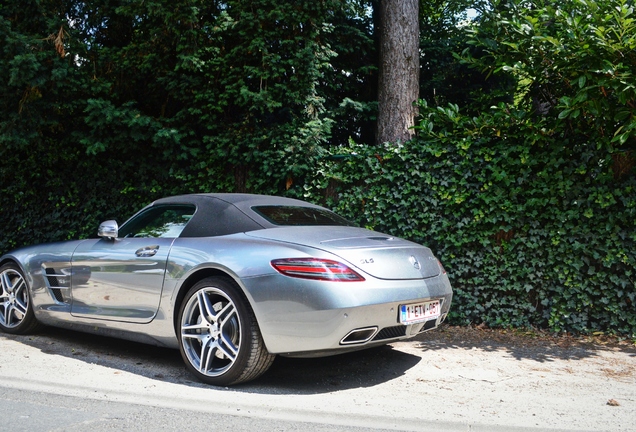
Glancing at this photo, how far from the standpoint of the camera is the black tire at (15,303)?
21.1 ft

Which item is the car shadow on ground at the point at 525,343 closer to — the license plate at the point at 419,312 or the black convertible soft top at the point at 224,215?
the license plate at the point at 419,312

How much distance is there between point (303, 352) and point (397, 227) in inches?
131

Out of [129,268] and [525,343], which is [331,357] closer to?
[129,268]

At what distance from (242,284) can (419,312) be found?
4.53 feet

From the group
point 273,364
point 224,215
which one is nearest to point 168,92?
point 224,215

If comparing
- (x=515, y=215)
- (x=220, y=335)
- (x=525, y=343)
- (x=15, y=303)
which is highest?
(x=515, y=215)

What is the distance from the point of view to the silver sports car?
434cm

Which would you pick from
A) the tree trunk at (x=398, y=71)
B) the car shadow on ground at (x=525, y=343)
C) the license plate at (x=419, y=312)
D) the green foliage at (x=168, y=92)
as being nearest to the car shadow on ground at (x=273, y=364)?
the license plate at (x=419, y=312)

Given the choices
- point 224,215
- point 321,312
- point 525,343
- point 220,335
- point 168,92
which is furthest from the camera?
point 168,92

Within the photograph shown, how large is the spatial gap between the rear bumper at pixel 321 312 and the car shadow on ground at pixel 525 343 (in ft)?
6.10

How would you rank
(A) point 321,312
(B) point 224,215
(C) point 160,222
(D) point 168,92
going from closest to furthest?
(A) point 321,312 < (B) point 224,215 < (C) point 160,222 < (D) point 168,92

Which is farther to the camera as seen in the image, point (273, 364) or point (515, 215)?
point (515, 215)

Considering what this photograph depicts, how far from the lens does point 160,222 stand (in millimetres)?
5594

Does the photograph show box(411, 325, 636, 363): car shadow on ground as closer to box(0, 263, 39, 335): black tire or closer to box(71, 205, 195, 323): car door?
box(71, 205, 195, 323): car door
